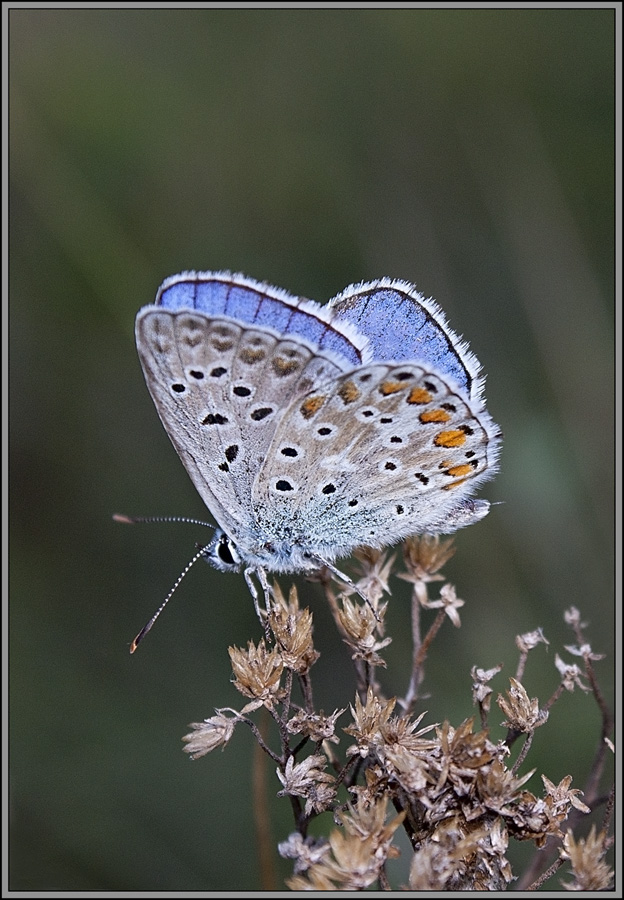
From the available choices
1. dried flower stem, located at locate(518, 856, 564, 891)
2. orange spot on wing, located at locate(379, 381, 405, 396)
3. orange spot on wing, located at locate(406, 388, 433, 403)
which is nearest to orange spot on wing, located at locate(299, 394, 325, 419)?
orange spot on wing, located at locate(379, 381, 405, 396)

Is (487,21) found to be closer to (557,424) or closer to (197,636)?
(557,424)

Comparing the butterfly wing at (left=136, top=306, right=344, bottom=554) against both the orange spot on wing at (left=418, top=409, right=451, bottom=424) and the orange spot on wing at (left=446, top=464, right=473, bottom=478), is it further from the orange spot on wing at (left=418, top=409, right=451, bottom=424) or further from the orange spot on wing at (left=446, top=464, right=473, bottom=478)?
the orange spot on wing at (left=446, top=464, right=473, bottom=478)

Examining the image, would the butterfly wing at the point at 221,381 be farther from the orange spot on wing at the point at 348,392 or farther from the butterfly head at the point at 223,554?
the butterfly head at the point at 223,554

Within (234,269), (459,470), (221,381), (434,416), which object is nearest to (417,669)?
(459,470)

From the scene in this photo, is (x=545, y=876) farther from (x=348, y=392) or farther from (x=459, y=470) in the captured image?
(x=348, y=392)

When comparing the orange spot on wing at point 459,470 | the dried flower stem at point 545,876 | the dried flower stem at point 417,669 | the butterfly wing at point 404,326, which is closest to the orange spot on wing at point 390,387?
the butterfly wing at point 404,326
